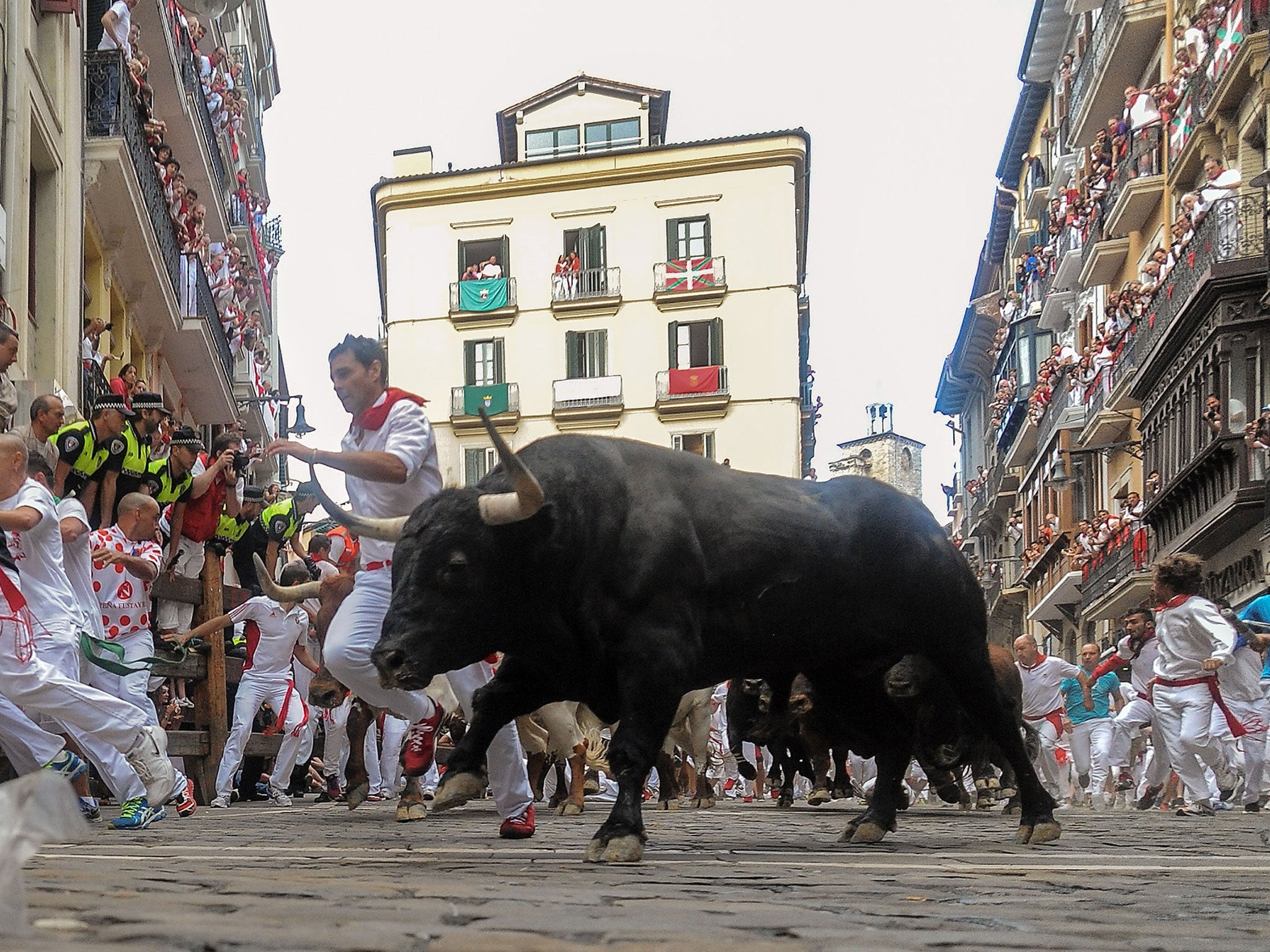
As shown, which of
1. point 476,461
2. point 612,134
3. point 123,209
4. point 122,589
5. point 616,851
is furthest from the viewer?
point 612,134

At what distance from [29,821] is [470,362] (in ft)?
177

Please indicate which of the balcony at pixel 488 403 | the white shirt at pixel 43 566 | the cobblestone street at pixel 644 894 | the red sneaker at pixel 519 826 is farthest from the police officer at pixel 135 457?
the balcony at pixel 488 403

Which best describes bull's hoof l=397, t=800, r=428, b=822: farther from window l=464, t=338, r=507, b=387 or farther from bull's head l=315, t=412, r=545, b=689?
window l=464, t=338, r=507, b=387

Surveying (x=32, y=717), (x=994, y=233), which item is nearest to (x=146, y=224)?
(x=32, y=717)

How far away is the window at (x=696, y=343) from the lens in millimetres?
54562

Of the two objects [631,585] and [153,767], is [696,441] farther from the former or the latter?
[631,585]

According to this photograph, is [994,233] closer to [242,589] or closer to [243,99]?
[243,99]

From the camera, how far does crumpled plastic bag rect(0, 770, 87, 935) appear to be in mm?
2551

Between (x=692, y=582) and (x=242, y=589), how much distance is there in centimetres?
969

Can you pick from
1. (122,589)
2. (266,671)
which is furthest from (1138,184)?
(122,589)

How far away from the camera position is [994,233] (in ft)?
216

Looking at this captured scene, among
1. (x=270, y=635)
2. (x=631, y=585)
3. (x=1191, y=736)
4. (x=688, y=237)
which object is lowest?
(x=1191, y=736)

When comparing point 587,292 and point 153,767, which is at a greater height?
point 587,292

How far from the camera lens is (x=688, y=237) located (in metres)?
55.2
